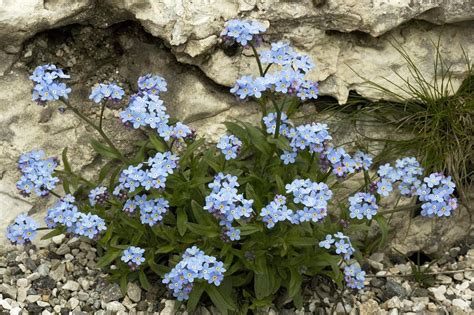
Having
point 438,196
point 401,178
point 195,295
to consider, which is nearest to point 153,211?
point 195,295

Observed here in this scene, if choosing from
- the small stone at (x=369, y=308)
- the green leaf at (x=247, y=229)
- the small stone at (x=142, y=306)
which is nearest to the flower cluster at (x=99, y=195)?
the small stone at (x=142, y=306)

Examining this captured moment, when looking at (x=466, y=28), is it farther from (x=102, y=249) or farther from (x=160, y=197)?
(x=102, y=249)

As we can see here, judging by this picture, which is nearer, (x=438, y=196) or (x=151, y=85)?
(x=438, y=196)

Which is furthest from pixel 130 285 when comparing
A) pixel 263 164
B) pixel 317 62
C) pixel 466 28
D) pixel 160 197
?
pixel 466 28

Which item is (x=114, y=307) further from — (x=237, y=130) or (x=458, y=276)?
(x=458, y=276)

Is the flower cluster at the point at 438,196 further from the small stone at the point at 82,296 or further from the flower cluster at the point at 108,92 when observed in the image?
the small stone at the point at 82,296

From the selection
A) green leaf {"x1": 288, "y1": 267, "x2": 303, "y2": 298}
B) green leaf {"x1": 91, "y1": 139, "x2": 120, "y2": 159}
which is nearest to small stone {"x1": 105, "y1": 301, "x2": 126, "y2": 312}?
green leaf {"x1": 91, "y1": 139, "x2": 120, "y2": 159}
